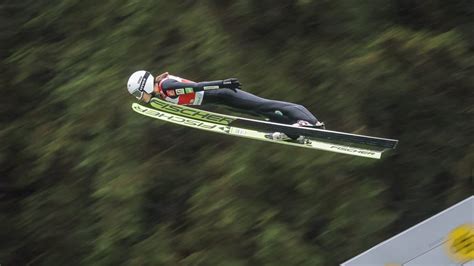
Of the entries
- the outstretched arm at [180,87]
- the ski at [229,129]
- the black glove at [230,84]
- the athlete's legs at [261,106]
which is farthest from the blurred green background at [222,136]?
the black glove at [230,84]

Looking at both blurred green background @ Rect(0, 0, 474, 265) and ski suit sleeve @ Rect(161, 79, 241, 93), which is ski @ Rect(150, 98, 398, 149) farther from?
blurred green background @ Rect(0, 0, 474, 265)

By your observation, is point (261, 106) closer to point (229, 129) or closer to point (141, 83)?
point (229, 129)

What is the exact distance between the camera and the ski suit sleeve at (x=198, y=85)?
8555 millimetres

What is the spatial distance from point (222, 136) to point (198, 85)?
2.21 metres

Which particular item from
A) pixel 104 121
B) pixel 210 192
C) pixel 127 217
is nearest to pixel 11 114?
pixel 104 121

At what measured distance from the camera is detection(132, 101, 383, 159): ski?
8.98 m

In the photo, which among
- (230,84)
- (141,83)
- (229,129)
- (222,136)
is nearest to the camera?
(230,84)

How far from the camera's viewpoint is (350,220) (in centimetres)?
1069

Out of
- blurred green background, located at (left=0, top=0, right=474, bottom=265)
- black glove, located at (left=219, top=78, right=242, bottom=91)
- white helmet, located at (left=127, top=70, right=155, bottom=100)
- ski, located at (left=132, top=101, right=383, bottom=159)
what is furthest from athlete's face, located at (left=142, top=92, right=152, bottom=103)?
blurred green background, located at (left=0, top=0, right=474, bottom=265)

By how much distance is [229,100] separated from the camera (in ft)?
29.2

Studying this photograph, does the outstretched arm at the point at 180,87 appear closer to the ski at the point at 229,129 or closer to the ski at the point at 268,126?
the ski at the point at 268,126

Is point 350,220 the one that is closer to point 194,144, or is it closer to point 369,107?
point 369,107

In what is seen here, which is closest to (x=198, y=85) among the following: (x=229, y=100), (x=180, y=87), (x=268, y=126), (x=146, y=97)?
(x=180, y=87)

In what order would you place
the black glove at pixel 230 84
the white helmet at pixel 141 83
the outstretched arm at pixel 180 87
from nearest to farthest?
the black glove at pixel 230 84 < the outstretched arm at pixel 180 87 < the white helmet at pixel 141 83
